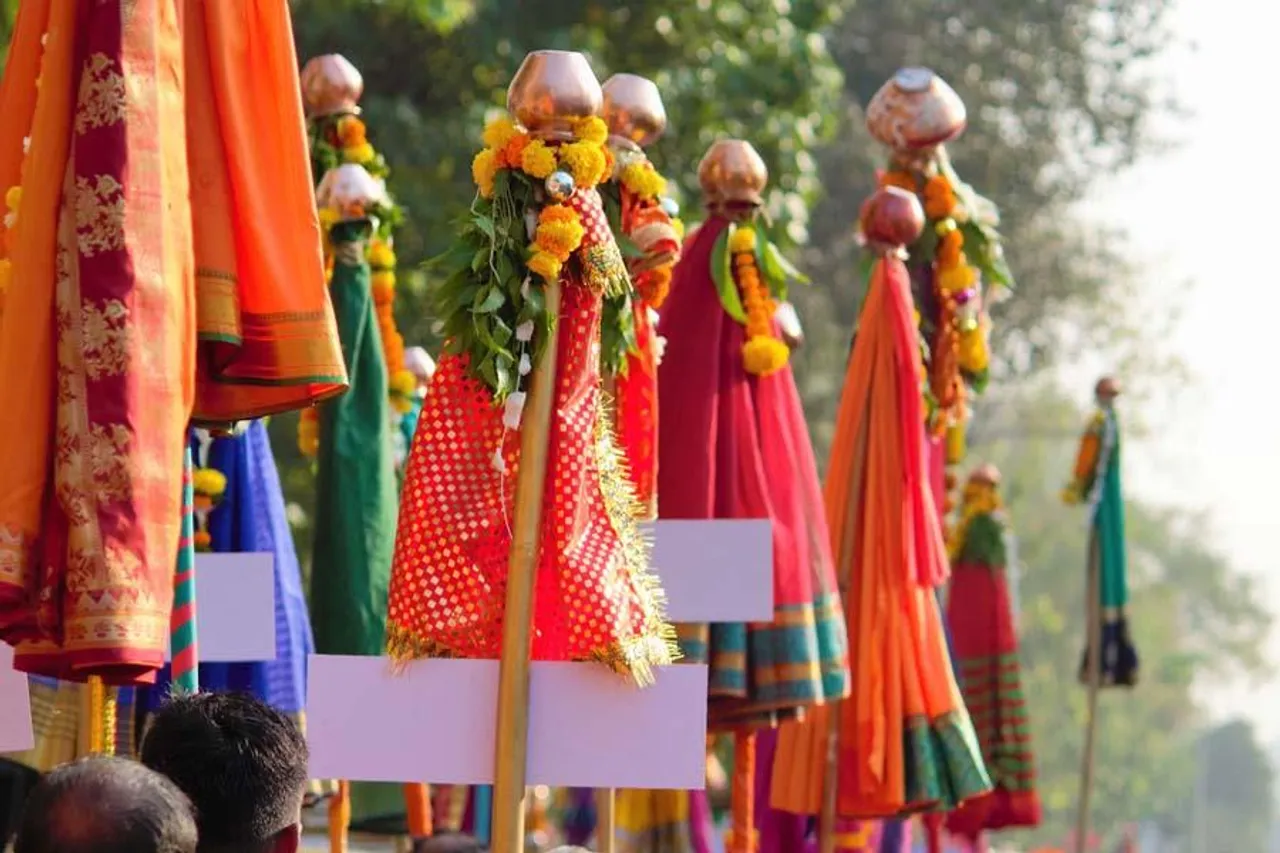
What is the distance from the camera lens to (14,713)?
14.0ft

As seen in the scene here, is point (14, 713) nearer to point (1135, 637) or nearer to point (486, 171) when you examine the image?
point (486, 171)

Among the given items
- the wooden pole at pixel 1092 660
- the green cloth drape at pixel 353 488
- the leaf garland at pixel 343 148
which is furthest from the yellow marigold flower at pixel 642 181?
the wooden pole at pixel 1092 660

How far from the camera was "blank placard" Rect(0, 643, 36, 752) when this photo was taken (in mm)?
4234

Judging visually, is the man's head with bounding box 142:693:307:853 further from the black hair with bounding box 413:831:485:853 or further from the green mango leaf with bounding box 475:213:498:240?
the black hair with bounding box 413:831:485:853

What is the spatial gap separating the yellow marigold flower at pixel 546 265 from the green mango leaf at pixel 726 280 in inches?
76.6

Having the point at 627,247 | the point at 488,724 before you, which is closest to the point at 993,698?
the point at 627,247

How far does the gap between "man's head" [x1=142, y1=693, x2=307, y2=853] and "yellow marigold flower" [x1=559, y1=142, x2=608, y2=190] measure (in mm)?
1430

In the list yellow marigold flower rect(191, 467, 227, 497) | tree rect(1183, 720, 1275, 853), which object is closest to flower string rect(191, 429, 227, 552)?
yellow marigold flower rect(191, 467, 227, 497)

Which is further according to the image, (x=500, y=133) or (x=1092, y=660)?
(x=1092, y=660)

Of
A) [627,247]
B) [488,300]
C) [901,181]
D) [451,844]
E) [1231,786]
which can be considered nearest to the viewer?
[488,300]

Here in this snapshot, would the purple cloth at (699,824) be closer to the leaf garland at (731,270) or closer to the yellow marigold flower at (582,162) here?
the leaf garland at (731,270)

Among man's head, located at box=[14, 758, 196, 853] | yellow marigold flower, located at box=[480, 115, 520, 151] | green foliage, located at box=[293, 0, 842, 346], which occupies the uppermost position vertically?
green foliage, located at box=[293, 0, 842, 346]

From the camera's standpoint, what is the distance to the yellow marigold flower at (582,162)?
15.3 ft

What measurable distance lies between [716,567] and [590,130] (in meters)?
1.29
